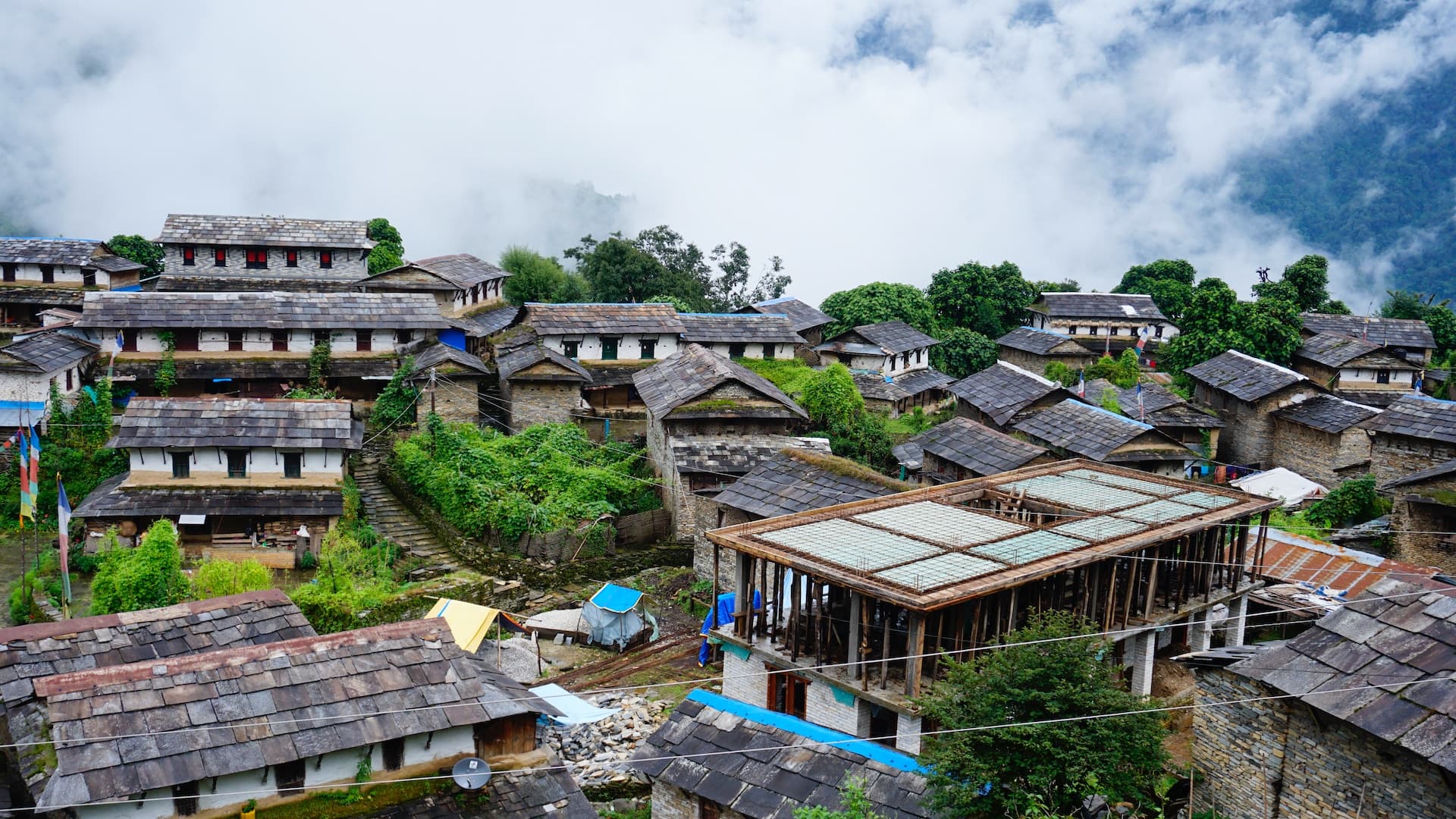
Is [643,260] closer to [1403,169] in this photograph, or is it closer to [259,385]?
[259,385]

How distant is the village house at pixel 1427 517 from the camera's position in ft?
103

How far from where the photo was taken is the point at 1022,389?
42250mm

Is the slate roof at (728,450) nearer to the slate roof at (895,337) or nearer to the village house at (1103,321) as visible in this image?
the slate roof at (895,337)

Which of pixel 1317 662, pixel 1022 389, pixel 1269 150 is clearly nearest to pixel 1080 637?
pixel 1317 662

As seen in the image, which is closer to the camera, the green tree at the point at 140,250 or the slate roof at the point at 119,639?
the slate roof at the point at 119,639

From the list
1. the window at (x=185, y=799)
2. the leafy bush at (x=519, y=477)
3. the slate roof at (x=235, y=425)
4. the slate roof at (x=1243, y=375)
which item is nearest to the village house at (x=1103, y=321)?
the slate roof at (x=1243, y=375)

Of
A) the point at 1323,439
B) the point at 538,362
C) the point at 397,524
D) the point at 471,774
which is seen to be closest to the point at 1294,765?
the point at 471,774

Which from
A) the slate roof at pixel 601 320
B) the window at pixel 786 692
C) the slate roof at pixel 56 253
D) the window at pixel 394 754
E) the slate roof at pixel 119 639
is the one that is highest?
the slate roof at pixel 56 253

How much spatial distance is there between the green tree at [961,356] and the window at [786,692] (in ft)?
126

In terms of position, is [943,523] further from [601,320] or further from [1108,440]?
[601,320]

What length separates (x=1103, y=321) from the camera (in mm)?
63156

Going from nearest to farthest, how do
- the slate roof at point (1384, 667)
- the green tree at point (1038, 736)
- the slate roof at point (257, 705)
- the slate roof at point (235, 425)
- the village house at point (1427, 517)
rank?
1. the slate roof at point (257, 705)
2. the slate roof at point (1384, 667)
3. the green tree at point (1038, 736)
4. the village house at point (1427, 517)
5. the slate roof at point (235, 425)

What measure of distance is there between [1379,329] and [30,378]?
60992 millimetres

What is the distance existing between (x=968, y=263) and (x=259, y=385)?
4263 cm
